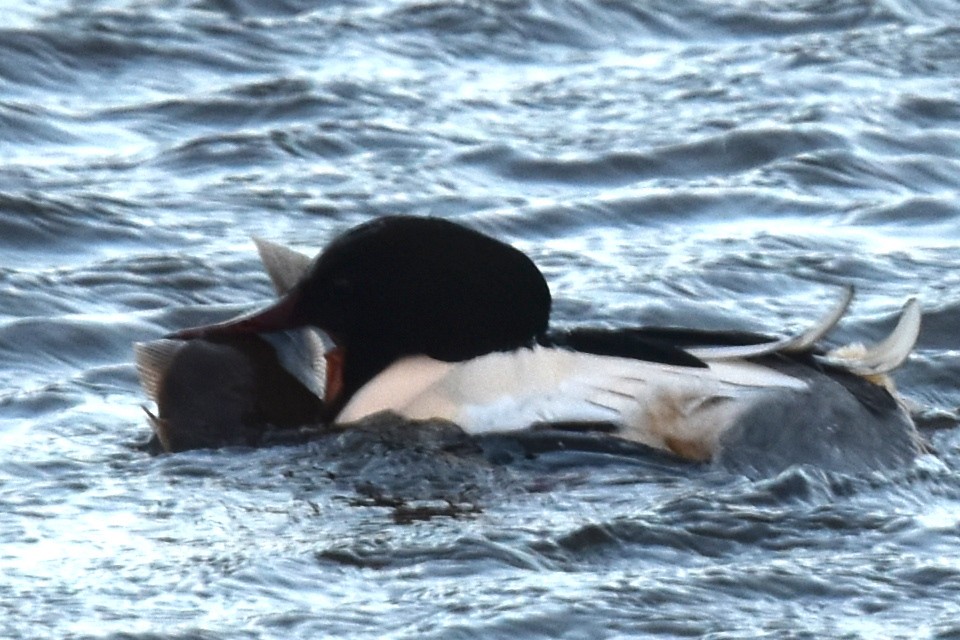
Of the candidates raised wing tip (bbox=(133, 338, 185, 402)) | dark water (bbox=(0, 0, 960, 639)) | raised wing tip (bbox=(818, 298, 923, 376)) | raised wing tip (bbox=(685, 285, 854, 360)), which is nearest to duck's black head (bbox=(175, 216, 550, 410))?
raised wing tip (bbox=(133, 338, 185, 402))

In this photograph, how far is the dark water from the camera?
16.2ft

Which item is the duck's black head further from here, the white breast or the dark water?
the dark water

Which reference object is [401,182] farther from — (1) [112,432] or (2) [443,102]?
(1) [112,432]

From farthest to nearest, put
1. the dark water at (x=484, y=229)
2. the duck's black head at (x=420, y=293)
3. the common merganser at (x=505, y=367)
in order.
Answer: the duck's black head at (x=420, y=293) < the common merganser at (x=505, y=367) < the dark water at (x=484, y=229)

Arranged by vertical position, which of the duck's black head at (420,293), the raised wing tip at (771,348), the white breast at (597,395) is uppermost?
the duck's black head at (420,293)

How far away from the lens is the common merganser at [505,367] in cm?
587

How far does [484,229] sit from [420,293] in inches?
109

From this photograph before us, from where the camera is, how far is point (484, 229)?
8812mm

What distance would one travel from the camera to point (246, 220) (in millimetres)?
8719

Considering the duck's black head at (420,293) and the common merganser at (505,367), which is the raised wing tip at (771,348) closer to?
the common merganser at (505,367)

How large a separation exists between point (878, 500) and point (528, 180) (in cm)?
410

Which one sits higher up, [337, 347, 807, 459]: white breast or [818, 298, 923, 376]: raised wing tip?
[818, 298, 923, 376]: raised wing tip

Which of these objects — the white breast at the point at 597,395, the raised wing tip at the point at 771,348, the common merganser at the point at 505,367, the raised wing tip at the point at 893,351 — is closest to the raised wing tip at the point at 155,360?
the common merganser at the point at 505,367

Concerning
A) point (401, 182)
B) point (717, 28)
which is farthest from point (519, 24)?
point (401, 182)
